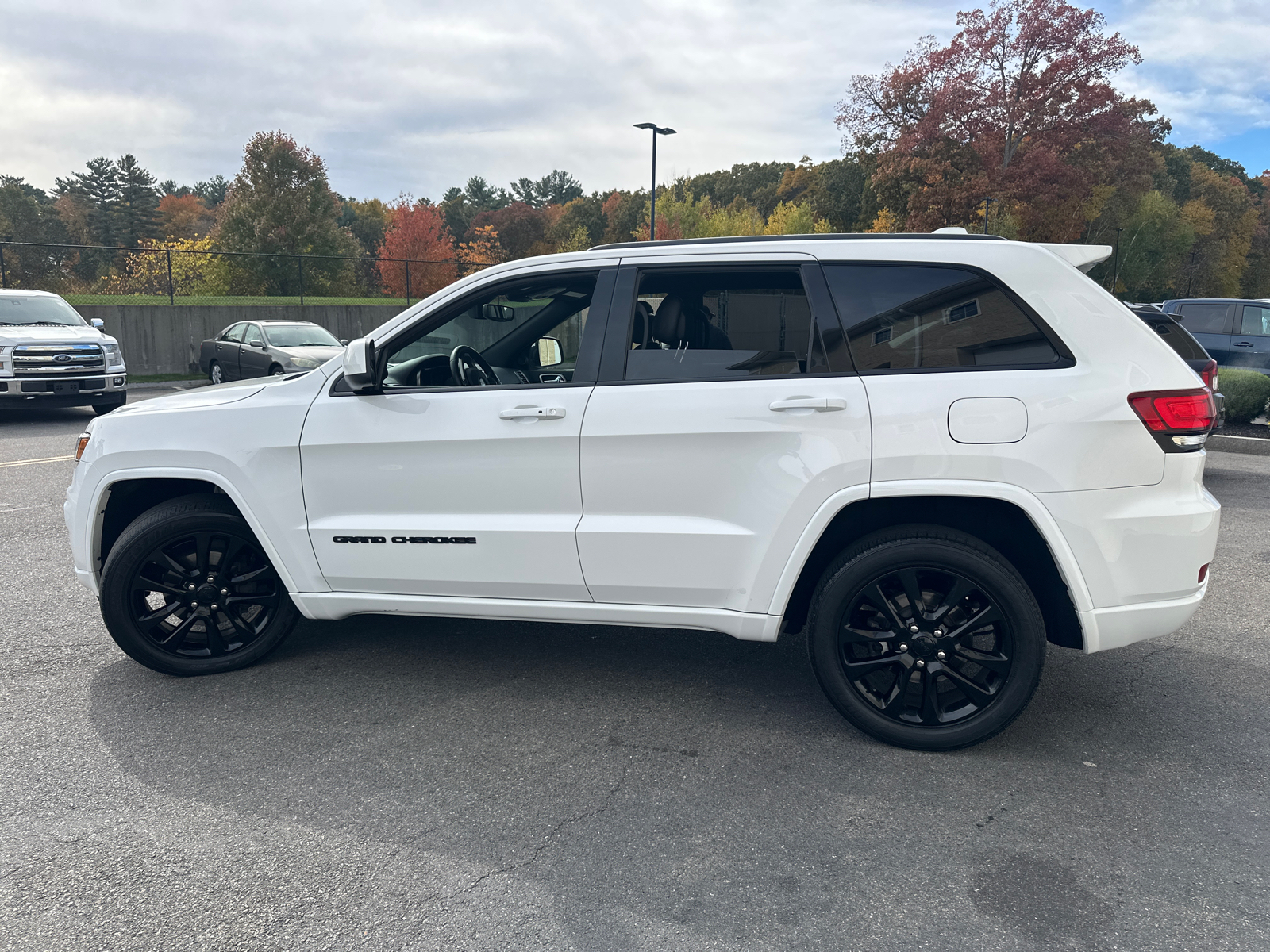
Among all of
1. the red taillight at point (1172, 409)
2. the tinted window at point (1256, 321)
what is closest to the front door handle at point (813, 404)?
the red taillight at point (1172, 409)

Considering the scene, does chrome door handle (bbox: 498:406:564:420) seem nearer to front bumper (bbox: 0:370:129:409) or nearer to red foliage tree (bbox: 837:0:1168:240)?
front bumper (bbox: 0:370:129:409)

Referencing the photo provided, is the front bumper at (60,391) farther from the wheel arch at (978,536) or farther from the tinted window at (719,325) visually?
the wheel arch at (978,536)

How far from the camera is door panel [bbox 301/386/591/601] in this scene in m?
3.44

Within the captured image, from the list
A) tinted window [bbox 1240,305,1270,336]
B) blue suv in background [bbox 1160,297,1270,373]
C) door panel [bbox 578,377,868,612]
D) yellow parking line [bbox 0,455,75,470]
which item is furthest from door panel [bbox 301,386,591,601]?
tinted window [bbox 1240,305,1270,336]

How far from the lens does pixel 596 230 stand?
8738 cm

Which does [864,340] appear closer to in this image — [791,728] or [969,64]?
[791,728]

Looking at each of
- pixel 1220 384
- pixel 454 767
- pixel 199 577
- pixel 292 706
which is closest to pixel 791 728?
pixel 454 767

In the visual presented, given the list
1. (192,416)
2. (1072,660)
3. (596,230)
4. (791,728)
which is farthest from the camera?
(596,230)

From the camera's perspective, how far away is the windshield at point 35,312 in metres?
12.9

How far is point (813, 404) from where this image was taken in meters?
3.19

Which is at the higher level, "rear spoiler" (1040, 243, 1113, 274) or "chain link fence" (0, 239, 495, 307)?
"chain link fence" (0, 239, 495, 307)

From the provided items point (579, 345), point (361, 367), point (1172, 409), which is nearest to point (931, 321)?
point (1172, 409)

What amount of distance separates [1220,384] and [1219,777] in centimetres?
1128

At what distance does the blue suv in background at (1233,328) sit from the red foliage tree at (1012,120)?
85.3 feet
